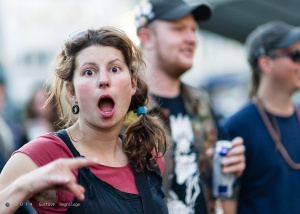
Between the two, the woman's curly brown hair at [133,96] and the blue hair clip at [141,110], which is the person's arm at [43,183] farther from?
the blue hair clip at [141,110]

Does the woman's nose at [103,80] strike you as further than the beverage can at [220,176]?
No

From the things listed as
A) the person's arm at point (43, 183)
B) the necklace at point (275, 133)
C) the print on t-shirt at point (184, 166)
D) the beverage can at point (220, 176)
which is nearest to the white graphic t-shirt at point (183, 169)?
the print on t-shirt at point (184, 166)

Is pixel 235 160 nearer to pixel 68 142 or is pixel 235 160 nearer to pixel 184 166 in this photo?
pixel 184 166

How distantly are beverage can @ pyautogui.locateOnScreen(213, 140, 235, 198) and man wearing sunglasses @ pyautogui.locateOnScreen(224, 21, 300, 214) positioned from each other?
15.4 inches

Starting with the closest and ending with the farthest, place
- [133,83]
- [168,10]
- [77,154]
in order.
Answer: [77,154]
[133,83]
[168,10]

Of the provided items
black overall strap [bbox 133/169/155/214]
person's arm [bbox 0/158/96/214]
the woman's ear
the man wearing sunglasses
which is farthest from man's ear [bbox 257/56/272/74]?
person's arm [bbox 0/158/96/214]

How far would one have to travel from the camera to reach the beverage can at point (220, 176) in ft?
14.3

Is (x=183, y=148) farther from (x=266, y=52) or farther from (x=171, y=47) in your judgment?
(x=266, y=52)

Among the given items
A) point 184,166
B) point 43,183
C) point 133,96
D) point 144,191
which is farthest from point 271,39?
point 43,183

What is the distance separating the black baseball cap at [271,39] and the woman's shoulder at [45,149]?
9.75ft

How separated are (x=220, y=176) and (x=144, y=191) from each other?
5.13 ft

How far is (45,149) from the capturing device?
2760 mm

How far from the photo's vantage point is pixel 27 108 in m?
7.13

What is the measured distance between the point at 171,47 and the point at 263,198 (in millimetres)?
1294
